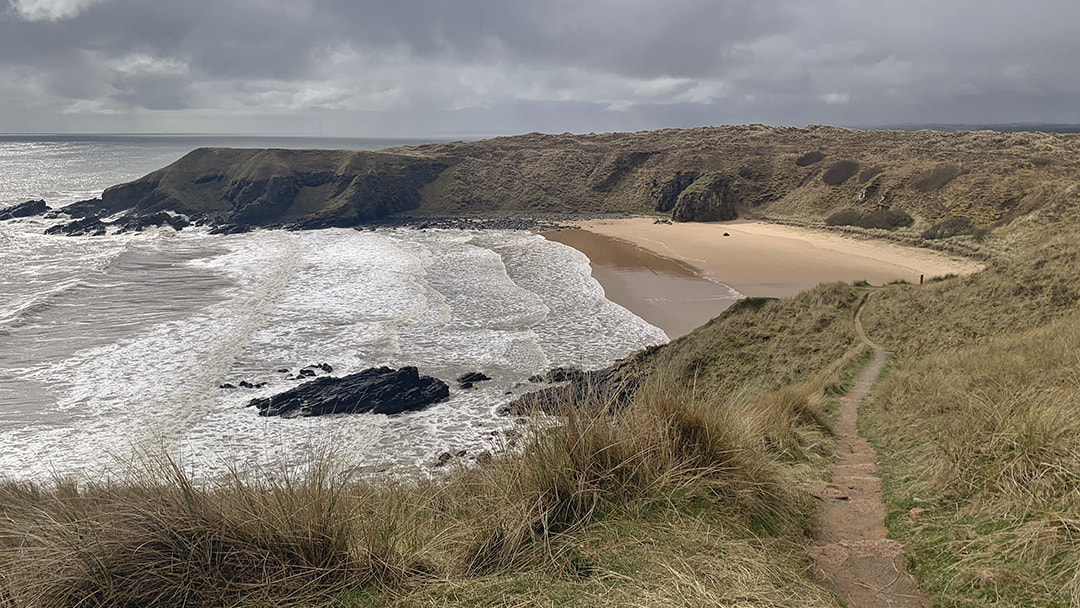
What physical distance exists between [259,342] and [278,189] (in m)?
43.3

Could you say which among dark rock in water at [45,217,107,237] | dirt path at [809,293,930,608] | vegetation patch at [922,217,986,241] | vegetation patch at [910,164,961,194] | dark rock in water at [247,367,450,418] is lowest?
dark rock in water at [247,367,450,418]

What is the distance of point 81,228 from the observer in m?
46.5

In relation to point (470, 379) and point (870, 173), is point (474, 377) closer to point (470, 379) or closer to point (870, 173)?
point (470, 379)

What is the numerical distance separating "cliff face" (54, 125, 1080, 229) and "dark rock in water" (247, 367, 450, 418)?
3723cm

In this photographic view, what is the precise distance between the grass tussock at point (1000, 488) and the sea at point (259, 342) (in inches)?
118

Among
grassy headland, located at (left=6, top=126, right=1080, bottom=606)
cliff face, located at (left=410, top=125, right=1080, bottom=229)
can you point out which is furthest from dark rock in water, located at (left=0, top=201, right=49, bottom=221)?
grassy headland, located at (left=6, top=126, right=1080, bottom=606)

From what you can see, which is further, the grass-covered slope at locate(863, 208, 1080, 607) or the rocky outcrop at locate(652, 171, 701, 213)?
the rocky outcrop at locate(652, 171, 701, 213)

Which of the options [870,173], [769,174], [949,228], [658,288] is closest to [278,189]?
[658,288]

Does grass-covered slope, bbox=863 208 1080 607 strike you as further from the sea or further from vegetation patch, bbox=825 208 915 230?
vegetation patch, bbox=825 208 915 230

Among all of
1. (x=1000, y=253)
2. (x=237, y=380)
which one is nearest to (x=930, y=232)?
(x=1000, y=253)

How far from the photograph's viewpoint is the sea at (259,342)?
12578 mm

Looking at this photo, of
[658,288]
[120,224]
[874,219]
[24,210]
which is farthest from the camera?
[24,210]

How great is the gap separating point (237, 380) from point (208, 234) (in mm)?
36596

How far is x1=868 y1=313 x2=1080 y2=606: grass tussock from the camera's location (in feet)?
10.2
